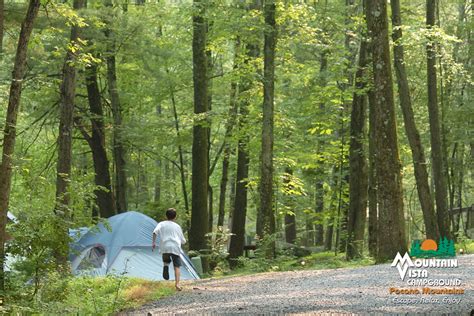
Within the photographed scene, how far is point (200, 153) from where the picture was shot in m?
19.6

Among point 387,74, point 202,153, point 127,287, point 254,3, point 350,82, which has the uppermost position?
point 254,3

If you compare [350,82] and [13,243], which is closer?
[13,243]

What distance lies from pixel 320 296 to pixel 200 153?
34.4 ft

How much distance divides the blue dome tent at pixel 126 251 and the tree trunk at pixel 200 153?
4.49 ft

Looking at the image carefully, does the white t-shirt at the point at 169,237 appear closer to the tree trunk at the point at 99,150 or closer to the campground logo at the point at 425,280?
the campground logo at the point at 425,280

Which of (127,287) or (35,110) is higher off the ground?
(35,110)

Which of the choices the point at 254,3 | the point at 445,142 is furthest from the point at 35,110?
the point at 445,142

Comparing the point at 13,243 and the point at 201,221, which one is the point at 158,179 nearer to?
the point at 201,221

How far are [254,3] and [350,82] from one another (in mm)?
6331

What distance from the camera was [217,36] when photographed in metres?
20.4

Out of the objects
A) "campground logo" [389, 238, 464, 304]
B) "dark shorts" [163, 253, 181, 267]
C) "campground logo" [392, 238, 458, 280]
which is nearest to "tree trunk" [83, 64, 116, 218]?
Answer: "dark shorts" [163, 253, 181, 267]

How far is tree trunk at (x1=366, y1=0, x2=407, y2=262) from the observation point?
13906 mm

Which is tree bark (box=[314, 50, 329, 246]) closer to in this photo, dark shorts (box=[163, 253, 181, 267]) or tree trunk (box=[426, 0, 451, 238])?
tree trunk (box=[426, 0, 451, 238])

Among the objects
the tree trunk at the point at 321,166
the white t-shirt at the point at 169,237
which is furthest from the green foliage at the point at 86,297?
the tree trunk at the point at 321,166
